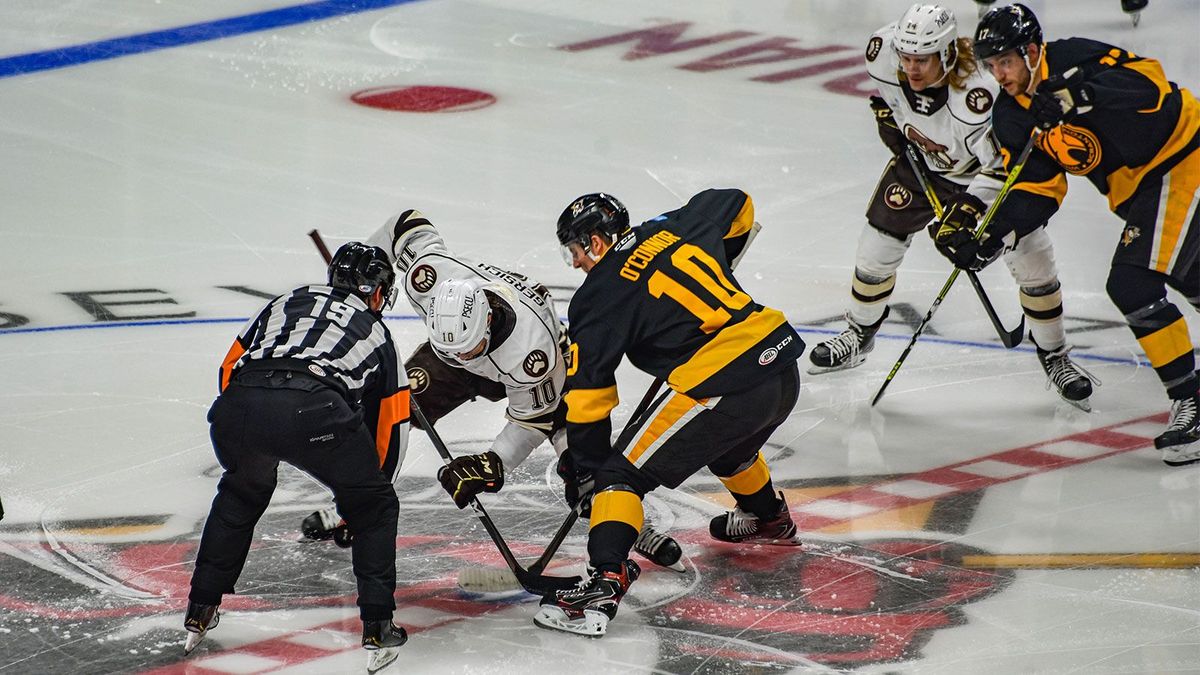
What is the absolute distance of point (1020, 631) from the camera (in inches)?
145

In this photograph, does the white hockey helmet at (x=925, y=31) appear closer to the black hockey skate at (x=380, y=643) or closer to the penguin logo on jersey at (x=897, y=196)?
the penguin logo on jersey at (x=897, y=196)

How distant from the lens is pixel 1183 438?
185 inches

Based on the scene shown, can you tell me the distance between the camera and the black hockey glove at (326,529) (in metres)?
4.12

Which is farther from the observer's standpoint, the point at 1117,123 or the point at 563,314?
the point at 563,314

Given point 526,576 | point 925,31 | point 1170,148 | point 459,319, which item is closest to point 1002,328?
point 1170,148

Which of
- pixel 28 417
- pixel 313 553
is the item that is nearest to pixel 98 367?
pixel 28 417

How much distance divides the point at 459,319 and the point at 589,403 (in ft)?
1.23

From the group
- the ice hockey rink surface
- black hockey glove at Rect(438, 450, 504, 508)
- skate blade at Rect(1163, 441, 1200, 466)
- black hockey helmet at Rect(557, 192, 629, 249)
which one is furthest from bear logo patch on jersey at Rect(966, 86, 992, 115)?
black hockey glove at Rect(438, 450, 504, 508)

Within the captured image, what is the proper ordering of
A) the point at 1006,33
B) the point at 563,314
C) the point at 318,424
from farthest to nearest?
the point at 563,314 → the point at 1006,33 → the point at 318,424

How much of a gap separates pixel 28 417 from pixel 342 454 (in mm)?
1936

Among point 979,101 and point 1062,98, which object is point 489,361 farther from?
point 979,101

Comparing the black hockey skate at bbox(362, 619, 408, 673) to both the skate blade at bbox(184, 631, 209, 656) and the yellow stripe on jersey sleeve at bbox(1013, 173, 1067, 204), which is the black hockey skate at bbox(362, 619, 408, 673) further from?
the yellow stripe on jersey sleeve at bbox(1013, 173, 1067, 204)

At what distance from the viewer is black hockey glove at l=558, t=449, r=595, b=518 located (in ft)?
12.7

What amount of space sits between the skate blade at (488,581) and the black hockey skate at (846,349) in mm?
1981
